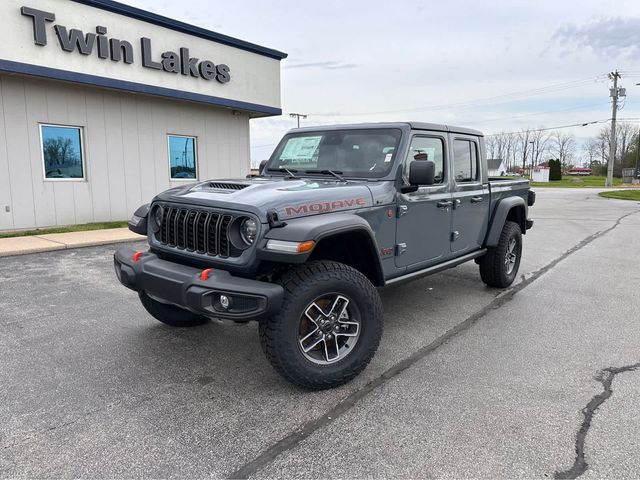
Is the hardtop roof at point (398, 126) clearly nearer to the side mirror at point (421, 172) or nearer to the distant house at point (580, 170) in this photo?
the side mirror at point (421, 172)

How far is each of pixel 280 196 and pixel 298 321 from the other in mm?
834

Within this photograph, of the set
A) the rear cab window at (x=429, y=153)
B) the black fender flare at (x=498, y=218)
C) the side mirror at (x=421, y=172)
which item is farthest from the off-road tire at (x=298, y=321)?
the black fender flare at (x=498, y=218)

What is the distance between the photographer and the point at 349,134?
4328 mm

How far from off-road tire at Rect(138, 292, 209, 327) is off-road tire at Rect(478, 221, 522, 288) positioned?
11.3 ft

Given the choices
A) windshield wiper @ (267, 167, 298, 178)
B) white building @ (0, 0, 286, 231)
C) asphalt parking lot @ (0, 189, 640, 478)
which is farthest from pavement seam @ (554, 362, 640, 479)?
white building @ (0, 0, 286, 231)

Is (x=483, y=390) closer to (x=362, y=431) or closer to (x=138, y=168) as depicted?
(x=362, y=431)

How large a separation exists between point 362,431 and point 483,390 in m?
1.00

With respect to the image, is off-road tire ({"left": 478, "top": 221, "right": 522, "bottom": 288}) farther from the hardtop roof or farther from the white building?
the white building

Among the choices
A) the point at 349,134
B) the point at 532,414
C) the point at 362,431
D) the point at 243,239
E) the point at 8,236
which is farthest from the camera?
the point at 8,236

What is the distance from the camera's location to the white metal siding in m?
9.47

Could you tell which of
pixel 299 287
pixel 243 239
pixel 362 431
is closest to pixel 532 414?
pixel 362 431

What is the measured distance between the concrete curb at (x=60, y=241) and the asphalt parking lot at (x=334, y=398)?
9.34 ft

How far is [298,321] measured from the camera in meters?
2.96

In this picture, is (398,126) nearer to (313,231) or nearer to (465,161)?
(465,161)
